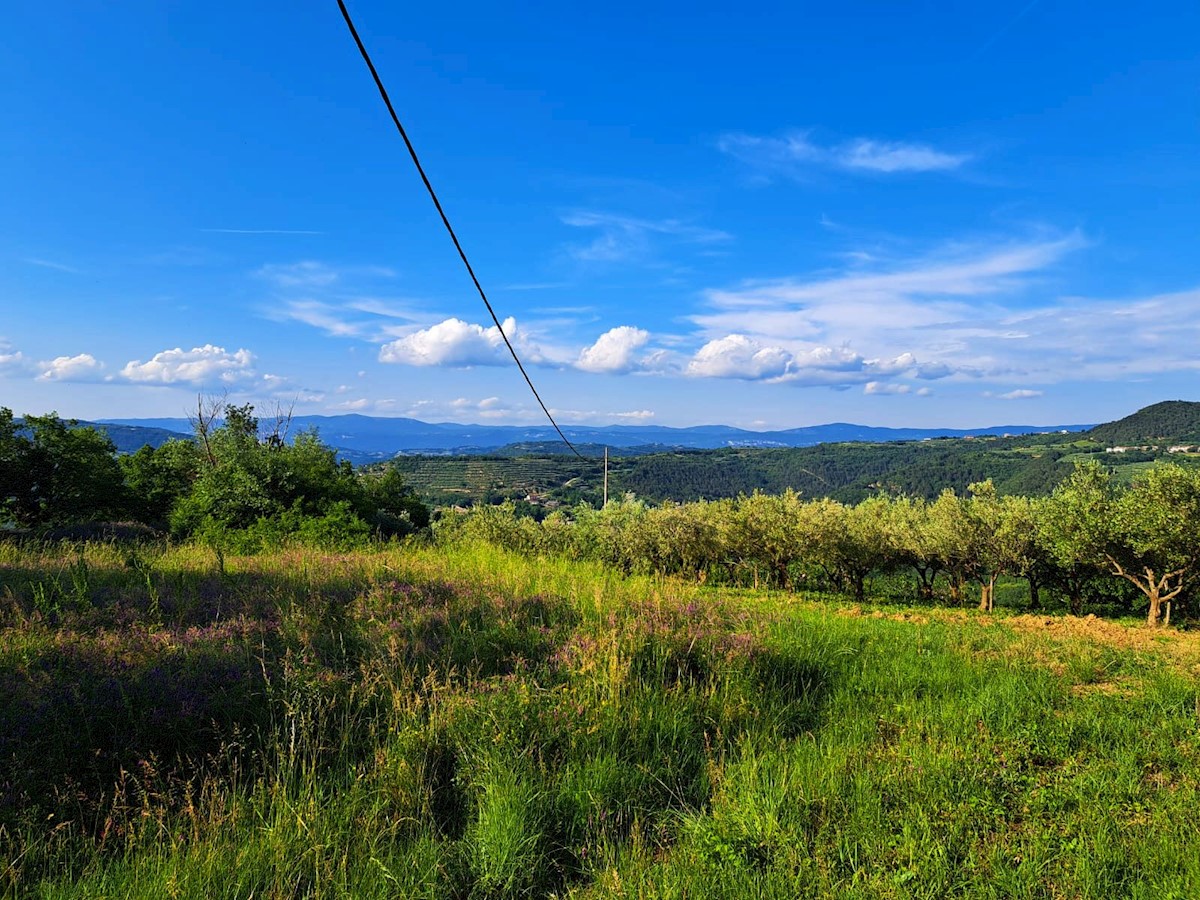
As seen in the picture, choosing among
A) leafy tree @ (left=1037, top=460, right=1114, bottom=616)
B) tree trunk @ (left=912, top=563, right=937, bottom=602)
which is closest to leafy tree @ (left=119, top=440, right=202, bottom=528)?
leafy tree @ (left=1037, top=460, right=1114, bottom=616)

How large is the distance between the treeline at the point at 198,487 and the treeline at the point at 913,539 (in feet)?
26.1

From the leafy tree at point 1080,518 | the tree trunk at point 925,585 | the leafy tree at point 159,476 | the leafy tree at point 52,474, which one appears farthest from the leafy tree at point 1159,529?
the leafy tree at point 52,474

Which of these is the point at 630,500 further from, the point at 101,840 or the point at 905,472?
the point at 905,472

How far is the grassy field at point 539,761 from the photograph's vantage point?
3.21 m

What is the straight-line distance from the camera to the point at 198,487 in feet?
59.5

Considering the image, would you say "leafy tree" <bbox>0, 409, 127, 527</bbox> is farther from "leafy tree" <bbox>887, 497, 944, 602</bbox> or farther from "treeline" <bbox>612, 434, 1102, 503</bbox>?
"treeline" <bbox>612, 434, 1102, 503</bbox>

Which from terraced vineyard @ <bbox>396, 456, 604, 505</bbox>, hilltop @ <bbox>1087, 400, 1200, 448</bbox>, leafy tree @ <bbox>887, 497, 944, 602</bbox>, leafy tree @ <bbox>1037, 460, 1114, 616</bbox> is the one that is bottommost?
terraced vineyard @ <bbox>396, 456, 604, 505</bbox>

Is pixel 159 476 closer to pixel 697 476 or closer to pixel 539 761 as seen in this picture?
pixel 539 761

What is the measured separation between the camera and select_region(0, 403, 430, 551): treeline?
15891 millimetres

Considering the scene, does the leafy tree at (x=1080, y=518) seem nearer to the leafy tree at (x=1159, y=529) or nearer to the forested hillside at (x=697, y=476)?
the leafy tree at (x=1159, y=529)

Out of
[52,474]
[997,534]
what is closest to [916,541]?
[997,534]

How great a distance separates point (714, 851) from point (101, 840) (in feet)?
12.4

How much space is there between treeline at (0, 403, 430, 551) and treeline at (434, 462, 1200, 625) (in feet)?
26.1

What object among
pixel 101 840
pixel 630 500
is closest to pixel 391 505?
pixel 630 500
